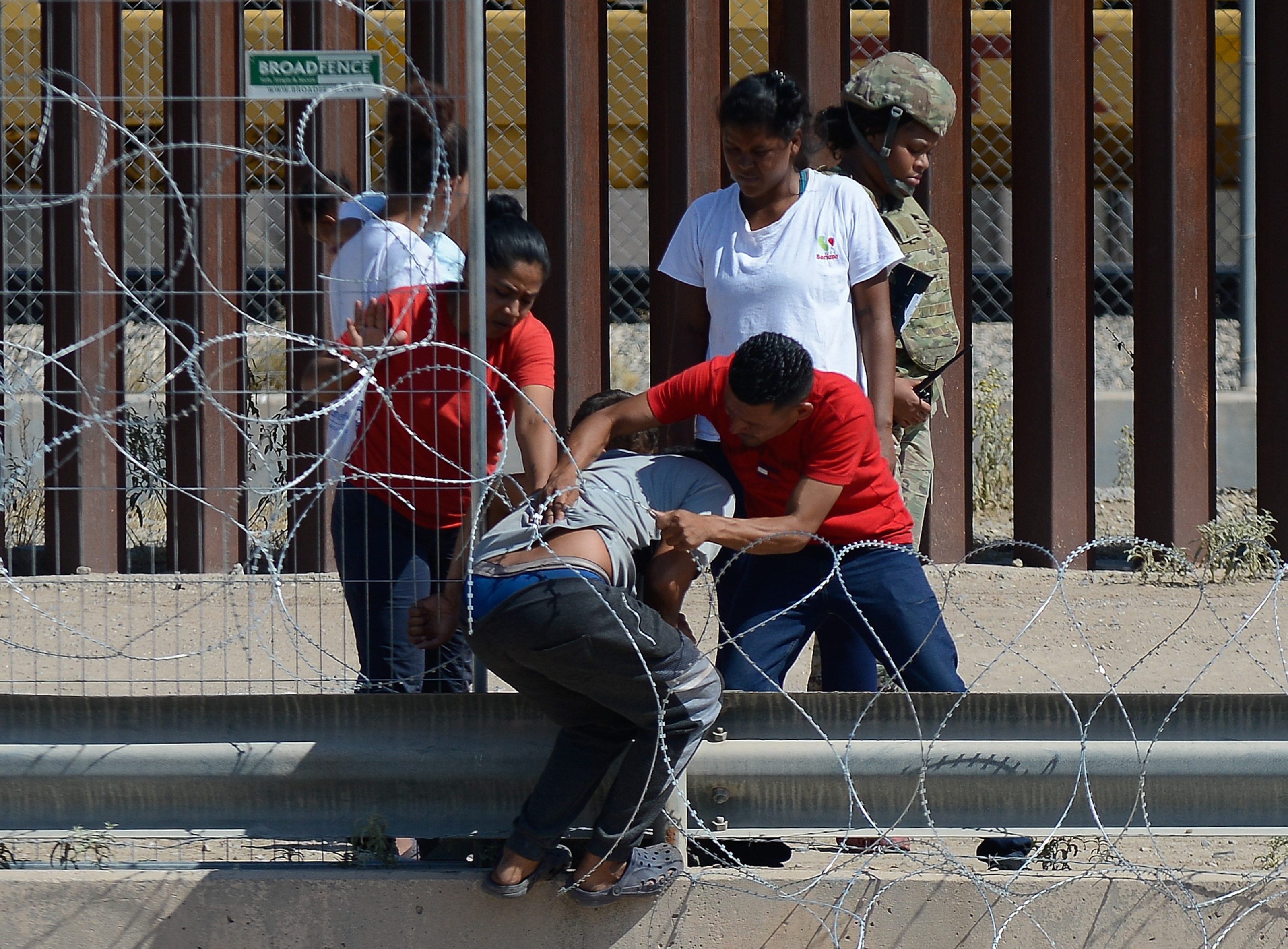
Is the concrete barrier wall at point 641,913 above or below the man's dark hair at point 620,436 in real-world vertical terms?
below

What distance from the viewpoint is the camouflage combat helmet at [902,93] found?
359 cm

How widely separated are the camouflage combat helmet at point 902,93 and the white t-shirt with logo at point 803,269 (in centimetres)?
23

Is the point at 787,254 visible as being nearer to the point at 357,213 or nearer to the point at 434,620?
the point at 357,213

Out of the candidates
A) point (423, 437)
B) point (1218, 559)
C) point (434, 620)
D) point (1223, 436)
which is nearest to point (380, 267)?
point (423, 437)

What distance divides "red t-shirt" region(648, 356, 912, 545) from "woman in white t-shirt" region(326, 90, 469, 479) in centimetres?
57

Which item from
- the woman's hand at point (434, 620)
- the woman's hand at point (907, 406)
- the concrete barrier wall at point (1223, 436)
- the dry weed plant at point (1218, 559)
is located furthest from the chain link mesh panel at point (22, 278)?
the concrete barrier wall at point (1223, 436)

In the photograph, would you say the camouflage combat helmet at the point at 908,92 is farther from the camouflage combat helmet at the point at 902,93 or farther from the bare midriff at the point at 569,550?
the bare midriff at the point at 569,550

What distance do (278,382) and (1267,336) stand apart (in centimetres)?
422

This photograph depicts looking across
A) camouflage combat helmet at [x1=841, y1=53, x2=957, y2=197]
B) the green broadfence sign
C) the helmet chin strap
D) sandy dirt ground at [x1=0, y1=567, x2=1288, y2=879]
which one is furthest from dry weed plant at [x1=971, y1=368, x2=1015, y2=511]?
the green broadfence sign

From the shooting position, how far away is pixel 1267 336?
6.12 metres

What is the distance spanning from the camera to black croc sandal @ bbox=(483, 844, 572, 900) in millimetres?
2826

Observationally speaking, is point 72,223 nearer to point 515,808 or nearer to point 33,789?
point 33,789

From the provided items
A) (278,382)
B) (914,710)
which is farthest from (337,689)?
(278,382)

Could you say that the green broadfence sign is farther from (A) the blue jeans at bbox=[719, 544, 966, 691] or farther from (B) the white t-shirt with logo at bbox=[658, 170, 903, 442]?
(A) the blue jeans at bbox=[719, 544, 966, 691]
